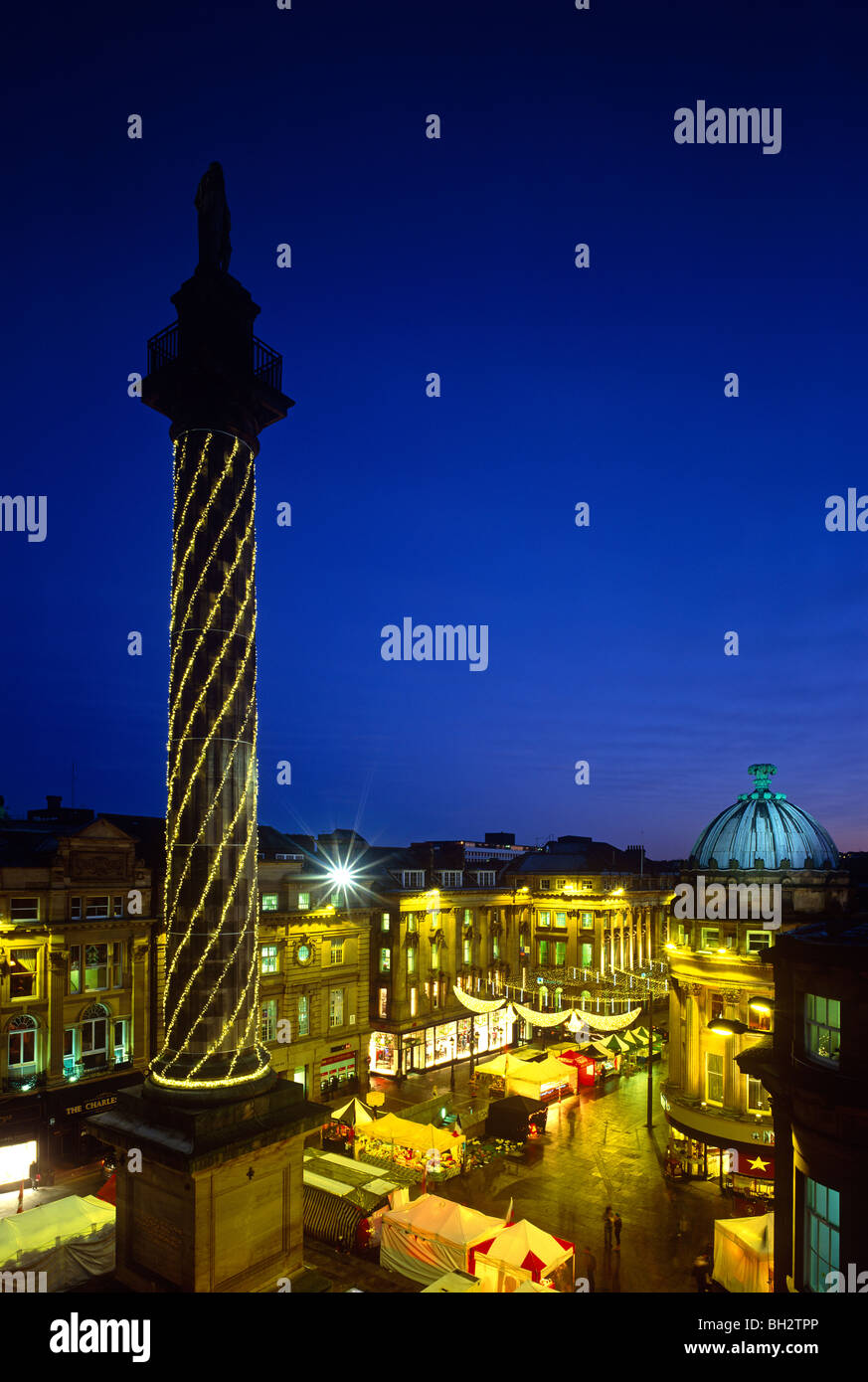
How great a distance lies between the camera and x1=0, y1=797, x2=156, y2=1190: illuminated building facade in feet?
101

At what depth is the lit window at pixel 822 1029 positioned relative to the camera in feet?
49.7

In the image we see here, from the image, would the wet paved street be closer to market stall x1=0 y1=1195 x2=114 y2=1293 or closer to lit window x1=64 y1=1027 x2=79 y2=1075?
market stall x1=0 y1=1195 x2=114 y2=1293

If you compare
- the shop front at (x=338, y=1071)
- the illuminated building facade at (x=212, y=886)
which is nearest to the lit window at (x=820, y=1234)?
the illuminated building facade at (x=212, y=886)

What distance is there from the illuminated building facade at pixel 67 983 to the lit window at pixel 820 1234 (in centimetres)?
2675

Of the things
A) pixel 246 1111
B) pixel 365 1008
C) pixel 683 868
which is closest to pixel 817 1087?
pixel 246 1111

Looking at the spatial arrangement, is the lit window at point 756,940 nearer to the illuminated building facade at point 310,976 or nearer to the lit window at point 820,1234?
the lit window at point 820,1234

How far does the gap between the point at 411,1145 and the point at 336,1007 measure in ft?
45.5

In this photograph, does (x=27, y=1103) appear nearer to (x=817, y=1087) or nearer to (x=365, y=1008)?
(x=365, y=1008)

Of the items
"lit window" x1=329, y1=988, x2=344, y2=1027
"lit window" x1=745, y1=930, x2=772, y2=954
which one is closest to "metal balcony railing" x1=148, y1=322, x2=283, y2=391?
"lit window" x1=745, y1=930, x2=772, y2=954

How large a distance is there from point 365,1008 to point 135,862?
16.9m

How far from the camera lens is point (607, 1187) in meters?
30.9

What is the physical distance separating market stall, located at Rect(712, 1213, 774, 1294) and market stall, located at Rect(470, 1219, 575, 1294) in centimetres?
405

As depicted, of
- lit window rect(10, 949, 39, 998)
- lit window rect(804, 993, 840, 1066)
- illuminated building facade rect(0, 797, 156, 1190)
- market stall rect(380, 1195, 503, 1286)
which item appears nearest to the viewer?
lit window rect(804, 993, 840, 1066)

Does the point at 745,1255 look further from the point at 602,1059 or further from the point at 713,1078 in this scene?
the point at 602,1059
